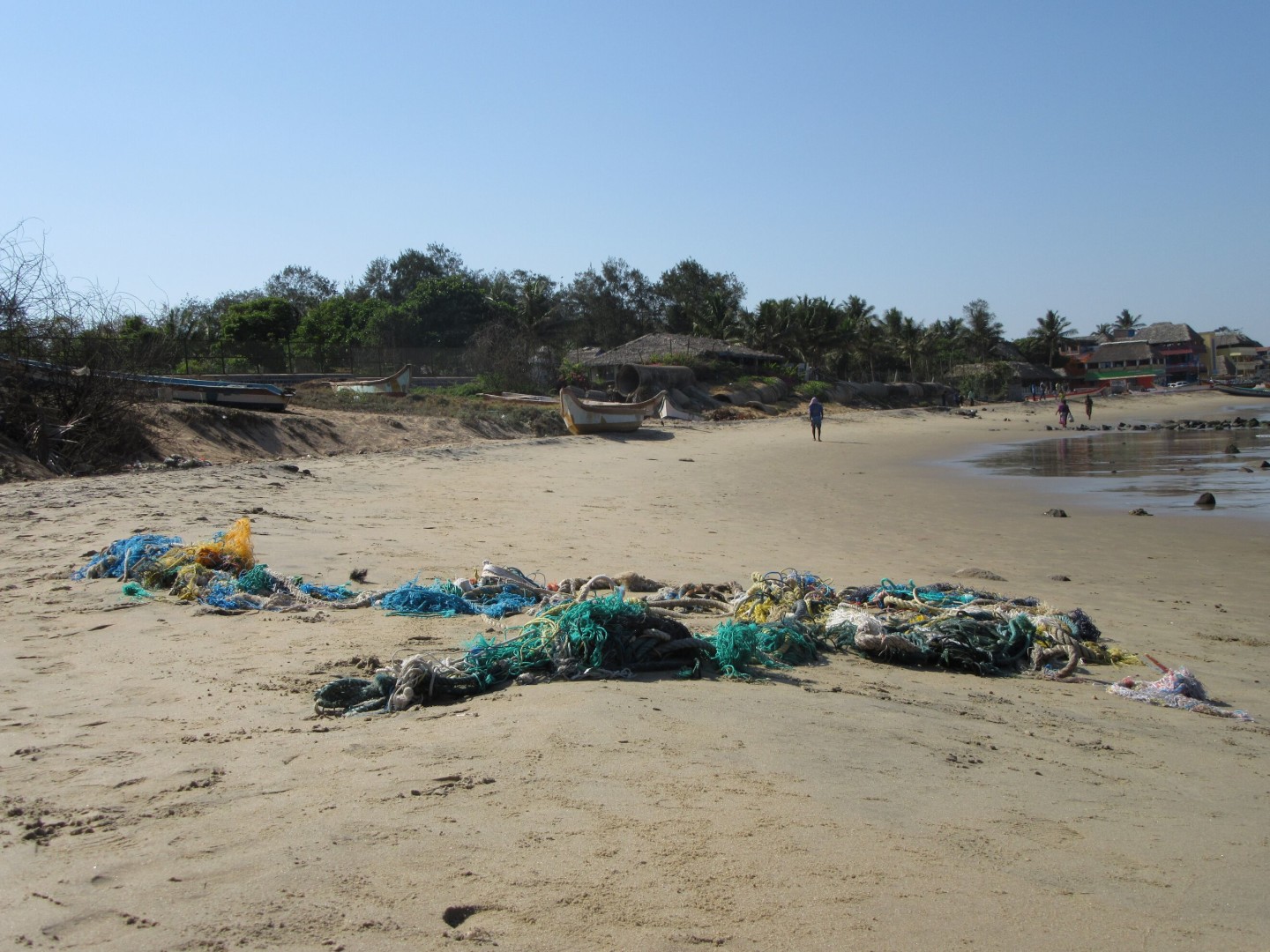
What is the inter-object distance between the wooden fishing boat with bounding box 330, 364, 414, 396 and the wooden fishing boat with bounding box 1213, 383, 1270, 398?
2913 inches

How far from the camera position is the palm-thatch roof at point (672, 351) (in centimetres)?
4609

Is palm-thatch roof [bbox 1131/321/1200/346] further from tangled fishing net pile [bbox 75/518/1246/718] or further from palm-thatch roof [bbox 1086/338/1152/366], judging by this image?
tangled fishing net pile [bbox 75/518/1246/718]

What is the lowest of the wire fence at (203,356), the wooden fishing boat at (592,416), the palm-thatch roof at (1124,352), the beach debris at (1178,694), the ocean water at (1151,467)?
the beach debris at (1178,694)

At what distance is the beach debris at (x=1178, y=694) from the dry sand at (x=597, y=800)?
6.7 inches

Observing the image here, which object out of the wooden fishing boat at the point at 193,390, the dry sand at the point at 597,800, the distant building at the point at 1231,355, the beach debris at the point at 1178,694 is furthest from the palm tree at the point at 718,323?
the distant building at the point at 1231,355

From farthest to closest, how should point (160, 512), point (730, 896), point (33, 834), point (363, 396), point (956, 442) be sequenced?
point (956, 442)
point (363, 396)
point (160, 512)
point (33, 834)
point (730, 896)

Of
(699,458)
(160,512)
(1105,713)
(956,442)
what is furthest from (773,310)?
(1105,713)

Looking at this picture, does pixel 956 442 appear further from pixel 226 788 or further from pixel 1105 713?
pixel 226 788

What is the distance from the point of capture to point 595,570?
8.79 m

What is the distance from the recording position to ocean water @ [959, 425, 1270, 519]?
1617 centimetres

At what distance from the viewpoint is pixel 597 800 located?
3.34 meters

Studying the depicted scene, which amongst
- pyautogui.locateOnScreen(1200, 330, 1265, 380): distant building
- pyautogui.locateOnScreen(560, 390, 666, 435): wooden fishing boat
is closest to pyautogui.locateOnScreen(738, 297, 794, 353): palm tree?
pyautogui.locateOnScreen(560, 390, 666, 435): wooden fishing boat

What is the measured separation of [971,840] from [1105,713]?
7.79 ft

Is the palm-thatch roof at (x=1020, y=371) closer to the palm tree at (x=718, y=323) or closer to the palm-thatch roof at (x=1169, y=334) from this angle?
the palm-thatch roof at (x=1169, y=334)
